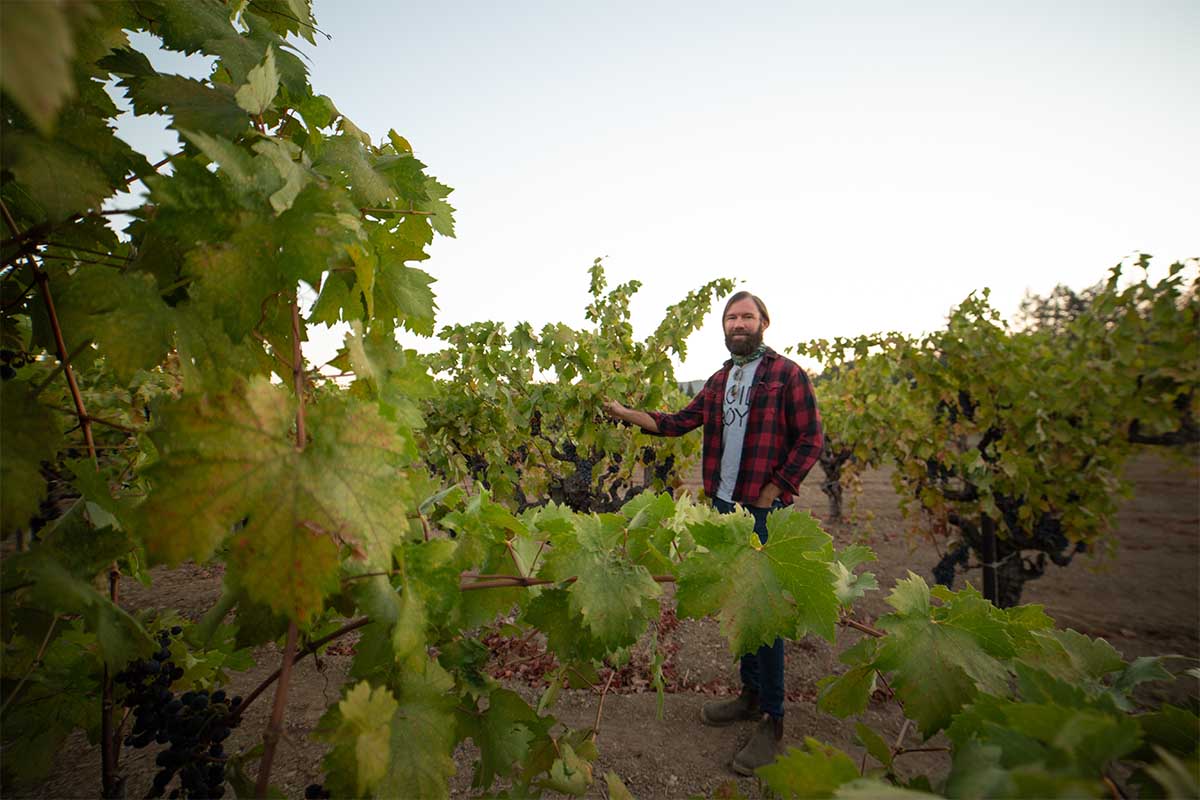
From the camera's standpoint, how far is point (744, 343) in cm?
402

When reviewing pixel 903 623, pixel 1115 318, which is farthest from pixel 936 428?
pixel 903 623

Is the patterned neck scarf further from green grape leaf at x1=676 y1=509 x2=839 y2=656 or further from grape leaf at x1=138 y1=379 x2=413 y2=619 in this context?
grape leaf at x1=138 y1=379 x2=413 y2=619

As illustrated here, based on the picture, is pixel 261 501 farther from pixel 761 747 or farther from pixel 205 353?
pixel 761 747

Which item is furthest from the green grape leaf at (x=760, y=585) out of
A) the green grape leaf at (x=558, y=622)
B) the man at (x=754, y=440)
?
the man at (x=754, y=440)

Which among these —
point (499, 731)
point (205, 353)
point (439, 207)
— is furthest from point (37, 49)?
point (499, 731)

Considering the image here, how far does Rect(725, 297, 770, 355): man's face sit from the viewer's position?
400cm

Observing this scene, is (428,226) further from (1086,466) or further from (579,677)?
(1086,466)

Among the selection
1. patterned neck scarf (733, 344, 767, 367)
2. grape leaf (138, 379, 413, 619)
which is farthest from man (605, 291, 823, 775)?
grape leaf (138, 379, 413, 619)

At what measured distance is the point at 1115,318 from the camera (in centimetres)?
406

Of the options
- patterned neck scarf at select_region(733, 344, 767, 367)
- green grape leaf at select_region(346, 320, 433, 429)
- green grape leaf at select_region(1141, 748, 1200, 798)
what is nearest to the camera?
green grape leaf at select_region(1141, 748, 1200, 798)

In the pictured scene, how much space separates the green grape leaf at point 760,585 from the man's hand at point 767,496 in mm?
2345

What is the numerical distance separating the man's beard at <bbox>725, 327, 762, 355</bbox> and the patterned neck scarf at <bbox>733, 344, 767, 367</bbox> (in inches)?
2.2

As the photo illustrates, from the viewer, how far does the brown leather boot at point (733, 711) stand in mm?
3510

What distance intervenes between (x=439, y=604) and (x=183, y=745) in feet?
2.89
